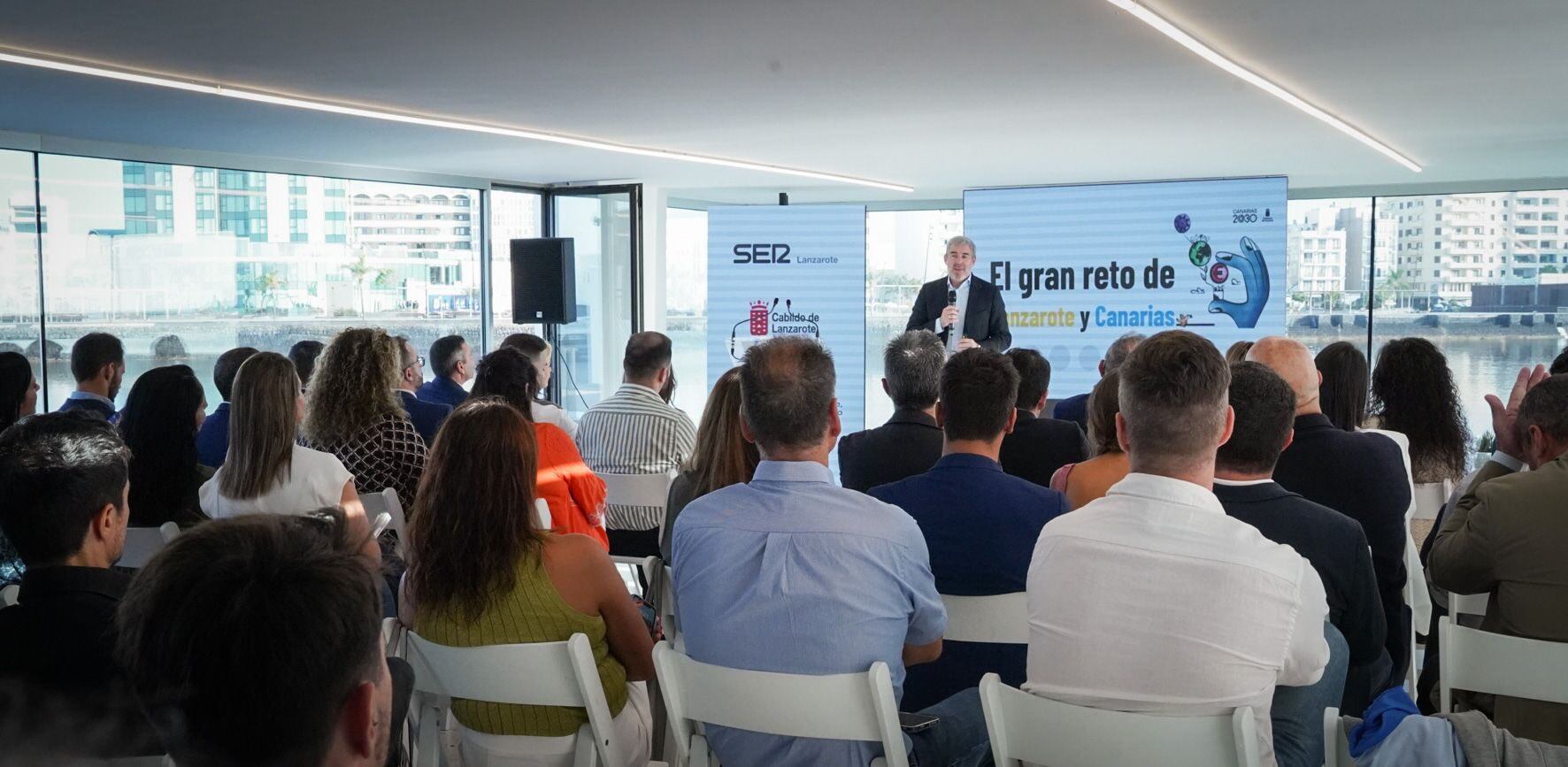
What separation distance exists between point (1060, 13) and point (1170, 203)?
508cm

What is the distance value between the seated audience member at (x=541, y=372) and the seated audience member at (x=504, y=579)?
2.76 meters

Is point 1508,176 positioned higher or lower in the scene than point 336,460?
higher

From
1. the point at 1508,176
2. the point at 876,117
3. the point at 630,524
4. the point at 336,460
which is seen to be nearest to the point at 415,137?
the point at 876,117

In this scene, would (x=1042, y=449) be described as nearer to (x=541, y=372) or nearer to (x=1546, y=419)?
(x=1546, y=419)

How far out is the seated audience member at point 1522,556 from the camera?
8.77ft

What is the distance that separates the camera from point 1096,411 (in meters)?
3.62

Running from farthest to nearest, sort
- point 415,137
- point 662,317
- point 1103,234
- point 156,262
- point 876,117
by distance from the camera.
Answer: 1. point 662,317
2. point 1103,234
3. point 156,262
4. point 415,137
5. point 876,117

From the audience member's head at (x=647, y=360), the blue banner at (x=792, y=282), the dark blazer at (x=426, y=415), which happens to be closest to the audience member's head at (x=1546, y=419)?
the audience member's head at (x=647, y=360)

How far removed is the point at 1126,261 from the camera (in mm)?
9133

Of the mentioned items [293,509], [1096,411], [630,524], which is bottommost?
[630,524]

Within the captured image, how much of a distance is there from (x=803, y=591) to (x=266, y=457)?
84.7 inches

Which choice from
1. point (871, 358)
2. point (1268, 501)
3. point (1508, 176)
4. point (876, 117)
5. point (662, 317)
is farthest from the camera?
point (871, 358)

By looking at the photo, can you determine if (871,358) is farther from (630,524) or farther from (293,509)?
(293,509)

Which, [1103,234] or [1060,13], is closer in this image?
[1060,13]
